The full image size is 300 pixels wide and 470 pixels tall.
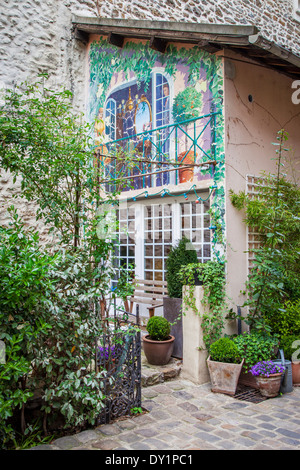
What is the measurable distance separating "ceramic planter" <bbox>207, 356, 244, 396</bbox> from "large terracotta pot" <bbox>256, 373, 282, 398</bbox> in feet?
0.86

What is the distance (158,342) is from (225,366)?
3.09 feet

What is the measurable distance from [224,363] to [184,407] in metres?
0.73

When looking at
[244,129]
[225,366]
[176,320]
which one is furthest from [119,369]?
[244,129]

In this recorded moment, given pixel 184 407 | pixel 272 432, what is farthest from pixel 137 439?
pixel 272 432

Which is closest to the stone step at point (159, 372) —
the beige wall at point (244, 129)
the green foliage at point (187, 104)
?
the beige wall at point (244, 129)

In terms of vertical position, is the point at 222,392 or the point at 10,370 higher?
the point at 10,370

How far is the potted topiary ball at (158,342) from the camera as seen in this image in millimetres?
5113

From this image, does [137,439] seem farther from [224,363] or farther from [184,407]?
[224,363]

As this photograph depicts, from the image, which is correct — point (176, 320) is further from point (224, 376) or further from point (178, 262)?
point (224, 376)

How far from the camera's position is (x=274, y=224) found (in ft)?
16.5

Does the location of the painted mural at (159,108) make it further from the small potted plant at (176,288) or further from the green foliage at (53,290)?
the small potted plant at (176,288)

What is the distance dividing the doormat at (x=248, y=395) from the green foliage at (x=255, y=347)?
0.86 ft

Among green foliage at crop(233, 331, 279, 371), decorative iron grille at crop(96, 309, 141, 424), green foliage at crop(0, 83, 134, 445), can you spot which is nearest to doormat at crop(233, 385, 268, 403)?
green foliage at crop(233, 331, 279, 371)

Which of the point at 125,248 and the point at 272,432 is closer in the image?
the point at 272,432
